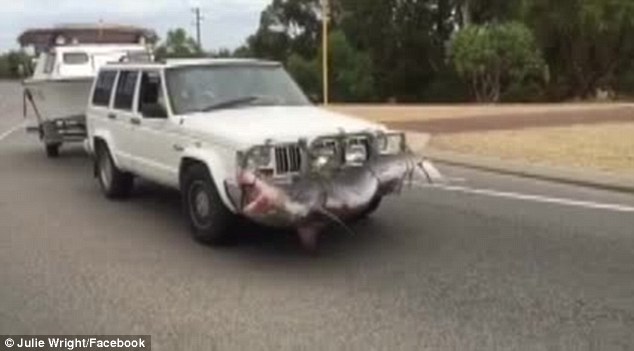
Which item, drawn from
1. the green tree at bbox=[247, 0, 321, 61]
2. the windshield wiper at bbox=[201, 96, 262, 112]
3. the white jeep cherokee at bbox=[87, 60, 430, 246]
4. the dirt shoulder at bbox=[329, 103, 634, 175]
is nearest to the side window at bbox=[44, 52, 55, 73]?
the dirt shoulder at bbox=[329, 103, 634, 175]

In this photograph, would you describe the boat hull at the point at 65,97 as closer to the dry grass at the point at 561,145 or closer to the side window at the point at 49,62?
the side window at the point at 49,62

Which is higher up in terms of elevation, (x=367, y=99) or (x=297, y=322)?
(x=297, y=322)

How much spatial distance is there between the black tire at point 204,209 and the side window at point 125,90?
2.10 m

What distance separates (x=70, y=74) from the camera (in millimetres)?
19875

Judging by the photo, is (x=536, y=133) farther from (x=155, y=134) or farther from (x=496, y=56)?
(x=496, y=56)

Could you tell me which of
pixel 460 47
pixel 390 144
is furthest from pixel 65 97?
pixel 460 47

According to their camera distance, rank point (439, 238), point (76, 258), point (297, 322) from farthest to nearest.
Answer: point (439, 238), point (76, 258), point (297, 322)

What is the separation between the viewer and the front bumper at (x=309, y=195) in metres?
8.70

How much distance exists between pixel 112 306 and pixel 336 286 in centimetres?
172

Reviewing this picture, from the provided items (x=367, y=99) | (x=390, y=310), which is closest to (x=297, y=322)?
(x=390, y=310)

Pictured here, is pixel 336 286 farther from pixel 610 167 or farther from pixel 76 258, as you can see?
pixel 610 167

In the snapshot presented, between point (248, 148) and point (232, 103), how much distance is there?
1.71m

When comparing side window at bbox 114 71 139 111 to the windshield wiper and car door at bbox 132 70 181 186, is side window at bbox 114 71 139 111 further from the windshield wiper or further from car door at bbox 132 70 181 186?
the windshield wiper

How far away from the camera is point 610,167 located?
51.0 feet
